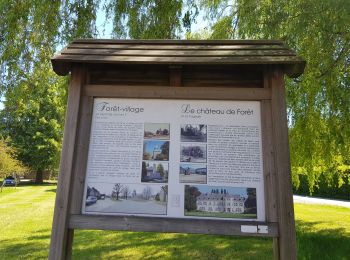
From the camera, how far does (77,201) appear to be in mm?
3328

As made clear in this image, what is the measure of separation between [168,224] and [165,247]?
16.5 feet

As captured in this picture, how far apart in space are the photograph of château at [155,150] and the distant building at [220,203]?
50cm

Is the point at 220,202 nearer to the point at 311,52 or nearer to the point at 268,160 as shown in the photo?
the point at 268,160

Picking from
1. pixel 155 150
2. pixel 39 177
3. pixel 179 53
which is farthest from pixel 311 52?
pixel 39 177

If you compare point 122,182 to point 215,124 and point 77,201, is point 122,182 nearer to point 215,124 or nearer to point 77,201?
point 77,201

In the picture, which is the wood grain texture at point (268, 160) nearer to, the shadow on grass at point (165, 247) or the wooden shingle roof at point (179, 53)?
the wooden shingle roof at point (179, 53)

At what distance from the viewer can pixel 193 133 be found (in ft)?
11.4

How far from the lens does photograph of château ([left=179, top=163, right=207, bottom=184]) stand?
3309 millimetres

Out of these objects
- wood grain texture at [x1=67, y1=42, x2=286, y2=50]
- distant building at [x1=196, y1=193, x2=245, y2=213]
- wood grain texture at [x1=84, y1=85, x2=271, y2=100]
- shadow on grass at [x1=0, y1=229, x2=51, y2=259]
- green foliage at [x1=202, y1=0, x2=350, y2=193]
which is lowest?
shadow on grass at [x1=0, y1=229, x2=51, y2=259]

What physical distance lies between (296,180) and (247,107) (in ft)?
25.2

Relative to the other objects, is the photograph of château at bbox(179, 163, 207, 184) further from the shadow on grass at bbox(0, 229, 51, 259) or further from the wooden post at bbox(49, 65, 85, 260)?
the shadow on grass at bbox(0, 229, 51, 259)

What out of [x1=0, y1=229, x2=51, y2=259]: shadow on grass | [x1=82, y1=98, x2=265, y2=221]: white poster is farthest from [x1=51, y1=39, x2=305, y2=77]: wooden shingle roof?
[x1=0, y1=229, x2=51, y2=259]: shadow on grass

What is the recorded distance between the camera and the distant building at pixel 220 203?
3.22 metres

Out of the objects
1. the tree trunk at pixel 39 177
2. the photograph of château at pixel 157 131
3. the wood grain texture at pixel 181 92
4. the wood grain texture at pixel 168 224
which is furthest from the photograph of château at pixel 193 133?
the tree trunk at pixel 39 177
